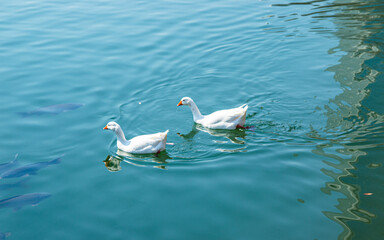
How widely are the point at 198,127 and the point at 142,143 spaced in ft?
6.58

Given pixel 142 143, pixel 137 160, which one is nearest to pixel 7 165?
pixel 137 160

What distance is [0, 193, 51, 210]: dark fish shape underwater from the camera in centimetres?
857

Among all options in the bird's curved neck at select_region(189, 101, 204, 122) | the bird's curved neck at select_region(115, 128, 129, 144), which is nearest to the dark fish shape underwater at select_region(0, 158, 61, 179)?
the bird's curved neck at select_region(115, 128, 129, 144)

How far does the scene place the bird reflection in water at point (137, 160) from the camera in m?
9.82

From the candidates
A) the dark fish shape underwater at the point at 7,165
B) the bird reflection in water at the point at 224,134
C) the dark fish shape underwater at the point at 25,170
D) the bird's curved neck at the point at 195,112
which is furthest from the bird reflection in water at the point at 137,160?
the dark fish shape underwater at the point at 7,165

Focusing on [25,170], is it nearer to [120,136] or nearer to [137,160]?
[120,136]

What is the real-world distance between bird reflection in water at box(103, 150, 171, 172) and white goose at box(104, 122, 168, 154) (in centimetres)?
12

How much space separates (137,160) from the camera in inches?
398

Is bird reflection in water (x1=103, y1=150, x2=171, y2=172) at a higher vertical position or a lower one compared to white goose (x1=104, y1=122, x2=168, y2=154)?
lower

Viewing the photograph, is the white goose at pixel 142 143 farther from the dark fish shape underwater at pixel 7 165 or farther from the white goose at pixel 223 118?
the dark fish shape underwater at pixel 7 165

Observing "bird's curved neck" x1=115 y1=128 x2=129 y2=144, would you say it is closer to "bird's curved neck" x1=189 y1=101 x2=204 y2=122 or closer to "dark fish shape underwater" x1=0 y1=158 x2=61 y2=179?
"dark fish shape underwater" x1=0 y1=158 x2=61 y2=179

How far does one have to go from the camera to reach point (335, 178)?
8758 mm

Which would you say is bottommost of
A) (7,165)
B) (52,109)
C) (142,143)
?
(7,165)

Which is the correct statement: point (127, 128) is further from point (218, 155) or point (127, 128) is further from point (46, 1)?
point (46, 1)
